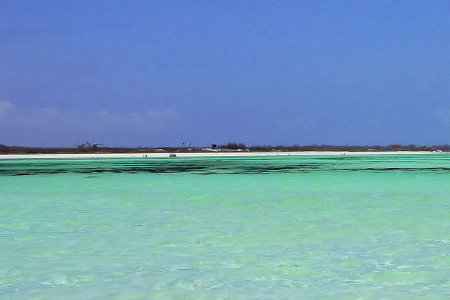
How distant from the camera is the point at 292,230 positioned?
1328 centimetres

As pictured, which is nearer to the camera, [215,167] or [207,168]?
[207,168]

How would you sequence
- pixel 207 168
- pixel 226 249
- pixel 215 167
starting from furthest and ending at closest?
pixel 215 167
pixel 207 168
pixel 226 249

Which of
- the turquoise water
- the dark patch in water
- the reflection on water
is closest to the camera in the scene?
the turquoise water

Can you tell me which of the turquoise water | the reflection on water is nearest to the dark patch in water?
the reflection on water

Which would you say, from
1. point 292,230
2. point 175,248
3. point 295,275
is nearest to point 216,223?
point 292,230

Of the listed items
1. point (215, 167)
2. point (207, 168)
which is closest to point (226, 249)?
point (207, 168)

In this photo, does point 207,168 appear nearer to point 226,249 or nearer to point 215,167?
point 215,167

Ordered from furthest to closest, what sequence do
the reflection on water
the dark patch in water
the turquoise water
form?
the reflection on water, the dark patch in water, the turquoise water

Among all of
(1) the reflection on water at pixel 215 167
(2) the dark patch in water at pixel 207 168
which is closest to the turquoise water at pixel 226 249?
(2) the dark patch in water at pixel 207 168

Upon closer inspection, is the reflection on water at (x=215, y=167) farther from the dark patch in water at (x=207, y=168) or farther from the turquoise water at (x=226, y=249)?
the turquoise water at (x=226, y=249)

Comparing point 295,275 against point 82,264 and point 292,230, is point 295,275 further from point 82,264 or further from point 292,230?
point 292,230

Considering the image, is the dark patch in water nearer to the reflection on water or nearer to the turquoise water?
the reflection on water

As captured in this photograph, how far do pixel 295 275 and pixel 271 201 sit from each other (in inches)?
456

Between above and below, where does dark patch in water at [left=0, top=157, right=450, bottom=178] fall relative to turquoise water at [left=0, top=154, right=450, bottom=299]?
above
